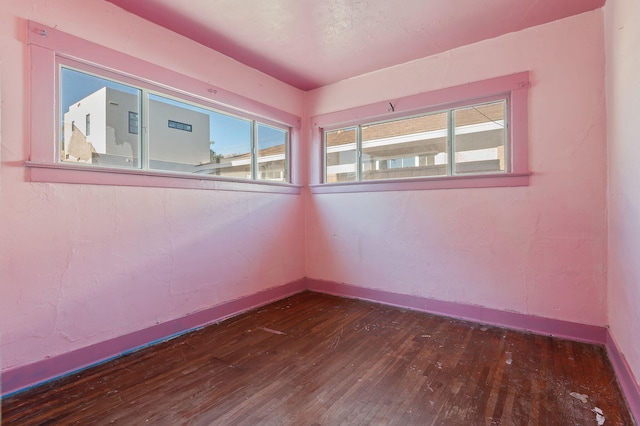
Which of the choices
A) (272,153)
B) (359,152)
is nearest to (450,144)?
(359,152)

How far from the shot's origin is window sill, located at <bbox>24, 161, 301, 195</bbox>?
73.1 inches

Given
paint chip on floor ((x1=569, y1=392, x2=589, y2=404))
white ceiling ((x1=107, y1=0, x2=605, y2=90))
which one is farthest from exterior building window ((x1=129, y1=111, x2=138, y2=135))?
paint chip on floor ((x1=569, y1=392, x2=589, y2=404))

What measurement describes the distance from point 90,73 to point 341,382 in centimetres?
264

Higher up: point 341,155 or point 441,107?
point 441,107

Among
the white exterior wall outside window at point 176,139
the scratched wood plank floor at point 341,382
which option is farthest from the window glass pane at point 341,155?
the scratched wood plank floor at point 341,382

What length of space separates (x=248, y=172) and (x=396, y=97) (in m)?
1.74

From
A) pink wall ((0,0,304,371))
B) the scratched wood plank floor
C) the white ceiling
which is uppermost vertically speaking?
the white ceiling

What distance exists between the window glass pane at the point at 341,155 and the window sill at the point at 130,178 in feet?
3.03

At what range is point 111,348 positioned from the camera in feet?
6.91

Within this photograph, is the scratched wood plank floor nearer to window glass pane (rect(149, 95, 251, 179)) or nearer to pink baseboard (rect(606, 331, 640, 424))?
pink baseboard (rect(606, 331, 640, 424))

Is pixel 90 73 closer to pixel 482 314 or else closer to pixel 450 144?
pixel 450 144

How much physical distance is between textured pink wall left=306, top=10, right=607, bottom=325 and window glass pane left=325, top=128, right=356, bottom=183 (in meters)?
0.39

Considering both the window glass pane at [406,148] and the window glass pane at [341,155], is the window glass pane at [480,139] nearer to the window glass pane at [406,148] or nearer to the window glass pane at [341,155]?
the window glass pane at [406,148]

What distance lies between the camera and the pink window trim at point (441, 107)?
2543 mm
